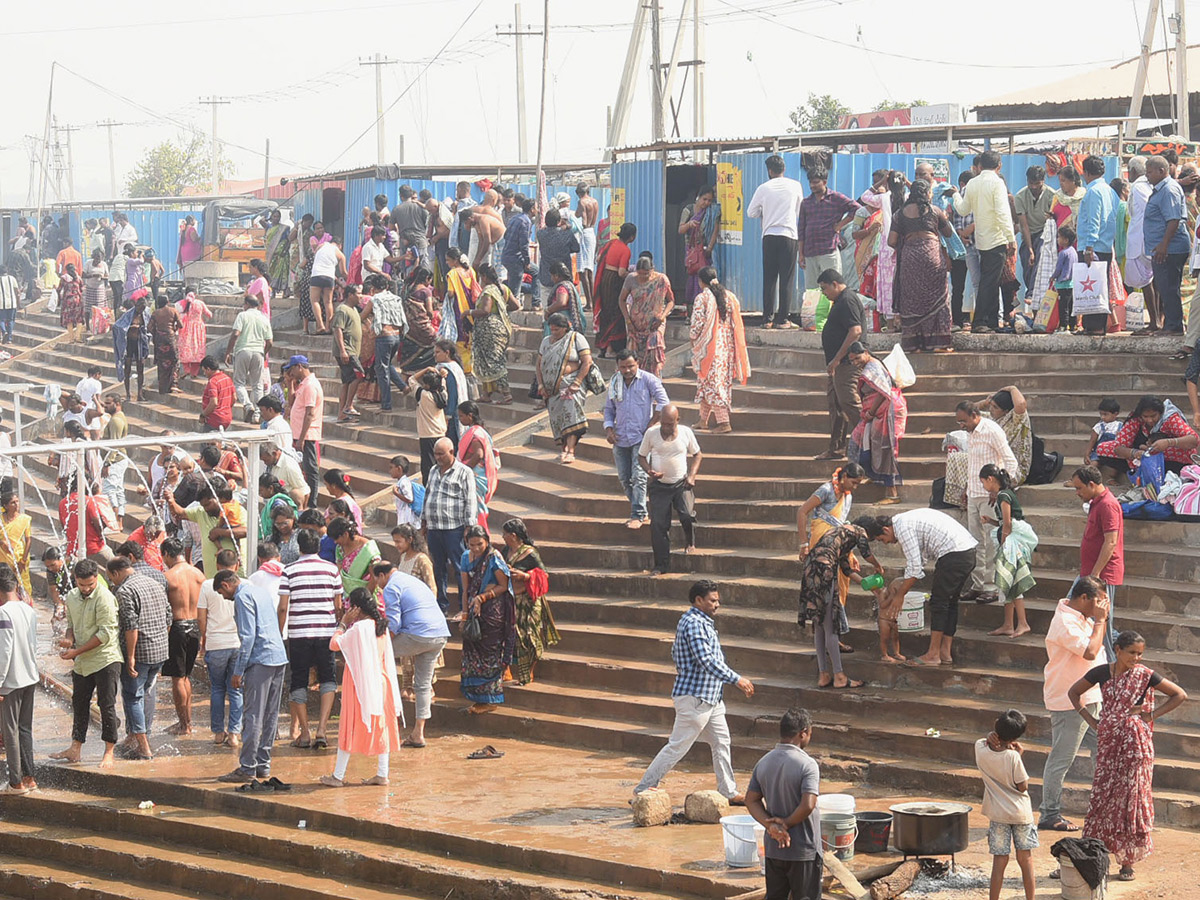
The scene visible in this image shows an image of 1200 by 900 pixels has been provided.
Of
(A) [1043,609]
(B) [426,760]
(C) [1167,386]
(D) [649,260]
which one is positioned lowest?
(B) [426,760]

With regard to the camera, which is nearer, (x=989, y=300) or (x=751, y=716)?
(x=751, y=716)

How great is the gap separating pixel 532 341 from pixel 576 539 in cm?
535

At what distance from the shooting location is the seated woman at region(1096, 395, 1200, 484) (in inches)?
456

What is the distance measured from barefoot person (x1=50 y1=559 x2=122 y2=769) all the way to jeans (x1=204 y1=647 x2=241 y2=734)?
0.69 m

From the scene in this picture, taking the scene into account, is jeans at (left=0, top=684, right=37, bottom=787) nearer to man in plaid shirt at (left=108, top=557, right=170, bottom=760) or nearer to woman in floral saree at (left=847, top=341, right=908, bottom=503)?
man in plaid shirt at (left=108, top=557, right=170, bottom=760)

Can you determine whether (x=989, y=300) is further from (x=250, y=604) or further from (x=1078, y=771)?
(x=250, y=604)

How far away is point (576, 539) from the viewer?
543 inches

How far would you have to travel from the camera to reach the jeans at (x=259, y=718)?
10625 mm

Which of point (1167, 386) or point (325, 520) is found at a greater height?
point (1167, 386)

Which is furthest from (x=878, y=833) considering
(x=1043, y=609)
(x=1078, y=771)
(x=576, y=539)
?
(x=576, y=539)

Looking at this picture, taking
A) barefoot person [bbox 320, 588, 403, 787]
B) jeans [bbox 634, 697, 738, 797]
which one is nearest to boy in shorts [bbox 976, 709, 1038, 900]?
jeans [bbox 634, 697, 738, 797]

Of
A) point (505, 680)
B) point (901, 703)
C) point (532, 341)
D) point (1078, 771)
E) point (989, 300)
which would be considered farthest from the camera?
point (532, 341)

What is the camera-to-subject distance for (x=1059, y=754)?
29.8 feet

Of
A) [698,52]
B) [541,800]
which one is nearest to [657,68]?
[698,52]
